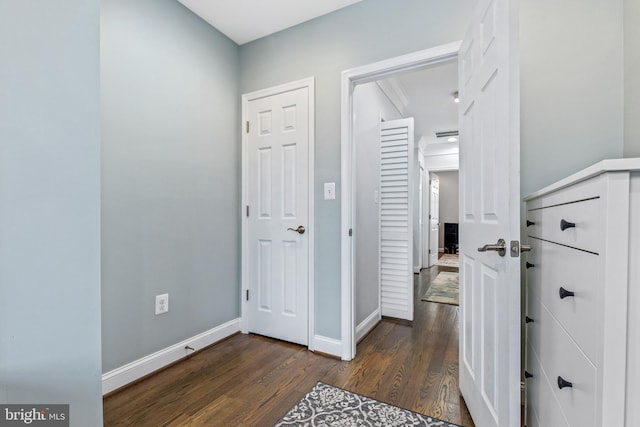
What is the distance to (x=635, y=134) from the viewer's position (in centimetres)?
127

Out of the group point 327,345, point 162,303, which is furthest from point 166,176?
point 327,345

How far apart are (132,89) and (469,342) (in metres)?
2.42

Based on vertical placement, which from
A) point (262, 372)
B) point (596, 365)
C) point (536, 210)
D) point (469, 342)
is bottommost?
point (262, 372)

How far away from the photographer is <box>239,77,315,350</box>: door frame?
224 cm

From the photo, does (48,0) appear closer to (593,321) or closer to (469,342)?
(593,321)

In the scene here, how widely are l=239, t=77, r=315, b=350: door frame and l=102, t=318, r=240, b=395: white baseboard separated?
0.23 m

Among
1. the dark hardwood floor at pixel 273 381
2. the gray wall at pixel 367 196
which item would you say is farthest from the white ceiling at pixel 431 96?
the dark hardwood floor at pixel 273 381

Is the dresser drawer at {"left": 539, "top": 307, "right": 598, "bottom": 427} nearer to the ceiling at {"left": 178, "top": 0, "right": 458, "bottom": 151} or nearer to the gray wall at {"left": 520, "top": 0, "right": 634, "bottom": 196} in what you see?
the gray wall at {"left": 520, "top": 0, "right": 634, "bottom": 196}

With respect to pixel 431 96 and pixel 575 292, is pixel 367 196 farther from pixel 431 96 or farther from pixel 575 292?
pixel 575 292

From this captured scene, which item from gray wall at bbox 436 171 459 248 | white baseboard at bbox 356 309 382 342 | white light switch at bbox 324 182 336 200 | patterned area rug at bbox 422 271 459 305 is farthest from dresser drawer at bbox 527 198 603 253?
gray wall at bbox 436 171 459 248

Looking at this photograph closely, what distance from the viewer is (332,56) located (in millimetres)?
2166

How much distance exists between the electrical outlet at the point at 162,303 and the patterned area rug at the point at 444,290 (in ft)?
9.69

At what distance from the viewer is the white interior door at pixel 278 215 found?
231cm

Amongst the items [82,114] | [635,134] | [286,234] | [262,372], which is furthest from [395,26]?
[262,372]
